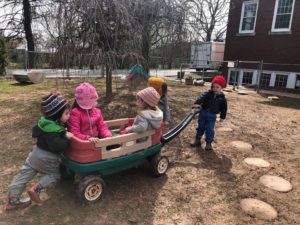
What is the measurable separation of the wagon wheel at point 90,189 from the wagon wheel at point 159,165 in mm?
757

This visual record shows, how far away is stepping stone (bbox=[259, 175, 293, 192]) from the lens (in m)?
3.21

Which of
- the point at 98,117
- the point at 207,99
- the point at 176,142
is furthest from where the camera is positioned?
the point at 176,142

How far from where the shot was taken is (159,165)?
3.32 meters

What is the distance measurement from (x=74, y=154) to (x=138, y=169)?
1157mm

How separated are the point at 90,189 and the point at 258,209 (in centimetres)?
174

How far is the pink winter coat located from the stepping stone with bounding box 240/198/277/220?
1.69 meters

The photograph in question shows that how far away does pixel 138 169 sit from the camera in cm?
356

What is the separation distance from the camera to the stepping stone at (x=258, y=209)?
2684mm

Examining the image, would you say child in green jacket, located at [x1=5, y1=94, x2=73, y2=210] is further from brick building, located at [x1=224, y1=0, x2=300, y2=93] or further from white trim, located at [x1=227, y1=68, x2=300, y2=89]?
white trim, located at [x1=227, y1=68, x2=300, y2=89]

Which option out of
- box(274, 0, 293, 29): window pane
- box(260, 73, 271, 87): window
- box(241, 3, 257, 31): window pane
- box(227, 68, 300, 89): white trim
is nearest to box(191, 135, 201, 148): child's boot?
box(227, 68, 300, 89): white trim

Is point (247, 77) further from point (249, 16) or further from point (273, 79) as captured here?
point (249, 16)

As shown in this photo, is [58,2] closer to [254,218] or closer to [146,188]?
[146,188]

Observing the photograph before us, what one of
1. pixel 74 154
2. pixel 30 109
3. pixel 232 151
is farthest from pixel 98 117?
pixel 30 109

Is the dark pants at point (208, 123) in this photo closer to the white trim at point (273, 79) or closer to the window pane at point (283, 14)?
the white trim at point (273, 79)
